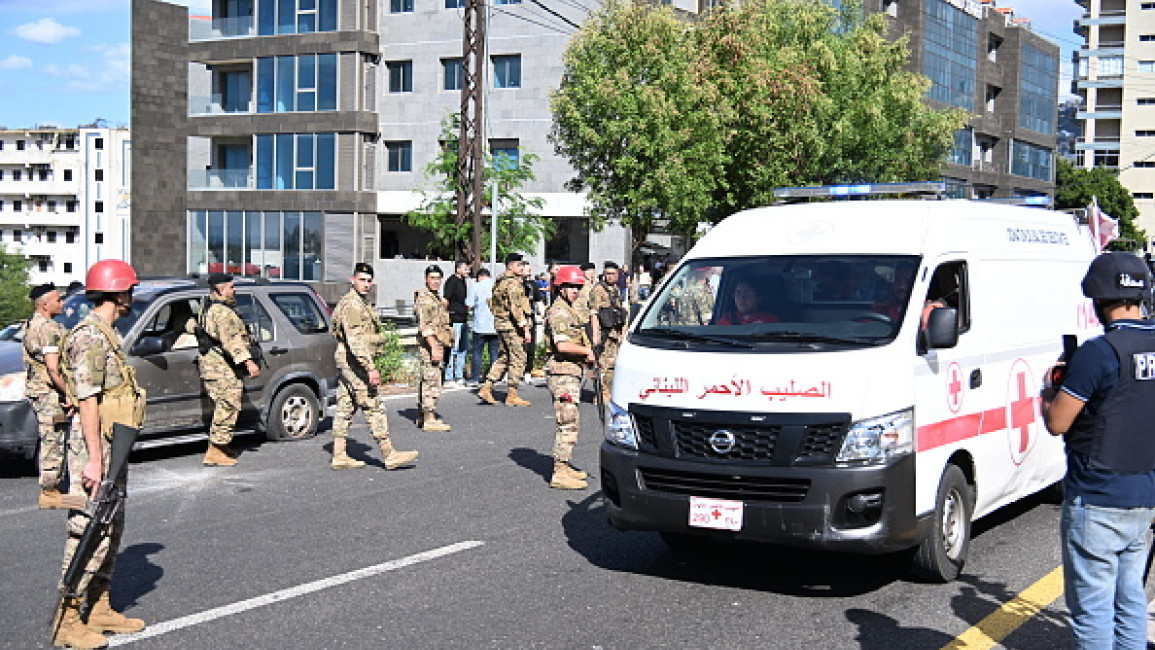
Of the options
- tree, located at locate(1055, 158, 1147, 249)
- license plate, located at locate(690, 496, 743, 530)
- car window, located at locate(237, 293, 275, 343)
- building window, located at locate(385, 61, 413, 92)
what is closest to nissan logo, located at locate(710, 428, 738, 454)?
license plate, located at locate(690, 496, 743, 530)

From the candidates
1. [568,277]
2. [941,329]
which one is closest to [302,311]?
[568,277]

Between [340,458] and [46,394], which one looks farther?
[340,458]

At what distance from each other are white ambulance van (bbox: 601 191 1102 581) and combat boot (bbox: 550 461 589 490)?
2.33 meters

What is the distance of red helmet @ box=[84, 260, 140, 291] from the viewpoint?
5.78 m

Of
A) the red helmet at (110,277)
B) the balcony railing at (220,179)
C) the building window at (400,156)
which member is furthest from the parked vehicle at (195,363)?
the balcony railing at (220,179)

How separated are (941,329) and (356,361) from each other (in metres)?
5.62

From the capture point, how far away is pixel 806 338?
6.61 m

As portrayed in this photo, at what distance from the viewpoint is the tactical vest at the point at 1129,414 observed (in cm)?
436

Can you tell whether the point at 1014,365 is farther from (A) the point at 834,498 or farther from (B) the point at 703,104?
(B) the point at 703,104

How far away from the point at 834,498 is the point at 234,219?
42075 millimetres

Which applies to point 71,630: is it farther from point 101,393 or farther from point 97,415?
point 101,393

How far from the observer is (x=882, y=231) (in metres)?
7.23

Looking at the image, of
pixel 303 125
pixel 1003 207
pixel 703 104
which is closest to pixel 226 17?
pixel 303 125

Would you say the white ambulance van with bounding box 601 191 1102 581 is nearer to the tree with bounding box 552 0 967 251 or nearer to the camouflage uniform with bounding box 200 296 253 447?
the camouflage uniform with bounding box 200 296 253 447
